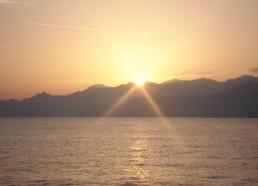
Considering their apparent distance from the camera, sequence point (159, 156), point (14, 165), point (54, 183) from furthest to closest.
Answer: point (159, 156) → point (14, 165) → point (54, 183)

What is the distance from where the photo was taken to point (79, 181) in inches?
2228

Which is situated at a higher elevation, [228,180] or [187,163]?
[187,163]

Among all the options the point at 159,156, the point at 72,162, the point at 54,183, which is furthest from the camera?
the point at 159,156

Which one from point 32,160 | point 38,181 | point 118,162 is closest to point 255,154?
point 118,162

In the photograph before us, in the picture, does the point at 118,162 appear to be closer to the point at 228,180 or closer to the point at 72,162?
the point at 72,162

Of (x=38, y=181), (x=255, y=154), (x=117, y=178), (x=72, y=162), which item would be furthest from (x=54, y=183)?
(x=255, y=154)

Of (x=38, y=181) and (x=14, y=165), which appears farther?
(x=14, y=165)

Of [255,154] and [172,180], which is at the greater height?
[255,154]

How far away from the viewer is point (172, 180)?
57.8m

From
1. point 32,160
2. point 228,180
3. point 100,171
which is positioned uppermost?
point 32,160

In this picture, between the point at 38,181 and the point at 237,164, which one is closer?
the point at 38,181

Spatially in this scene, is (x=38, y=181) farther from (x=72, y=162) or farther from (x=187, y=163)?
(x=187, y=163)

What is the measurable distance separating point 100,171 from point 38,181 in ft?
41.6

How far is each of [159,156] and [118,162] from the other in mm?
14775
